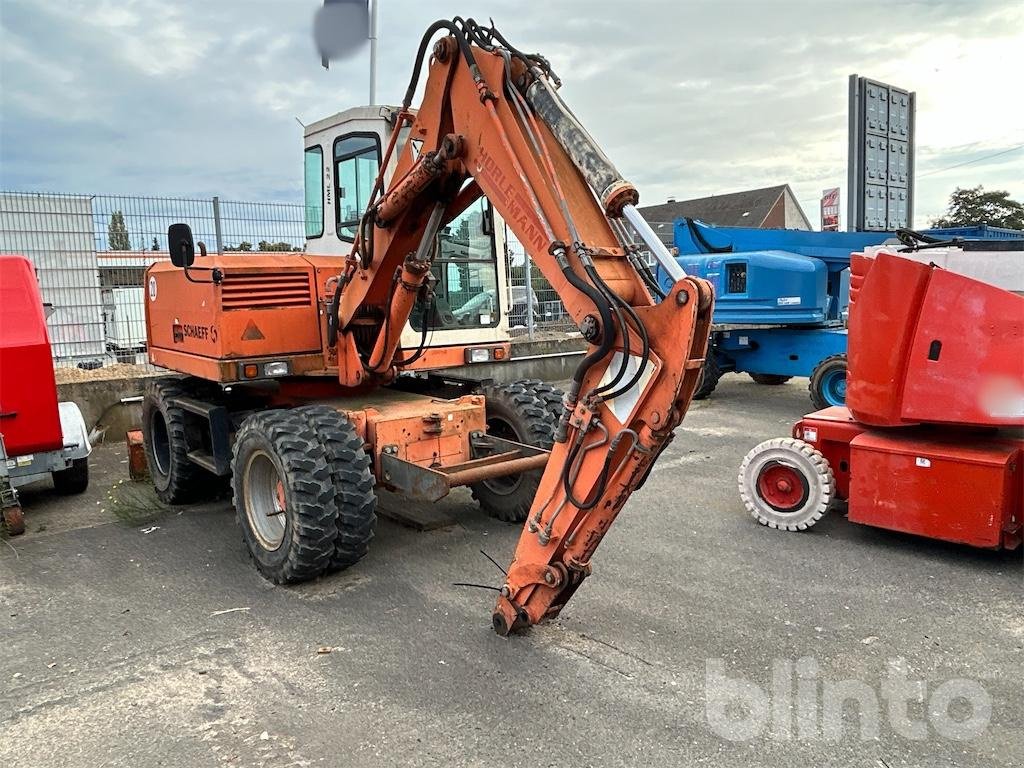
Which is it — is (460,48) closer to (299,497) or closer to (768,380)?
(299,497)

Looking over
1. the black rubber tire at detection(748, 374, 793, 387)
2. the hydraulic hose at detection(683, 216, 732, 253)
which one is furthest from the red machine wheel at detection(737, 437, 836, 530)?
the black rubber tire at detection(748, 374, 793, 387)

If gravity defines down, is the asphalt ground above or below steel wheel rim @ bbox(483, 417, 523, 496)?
below

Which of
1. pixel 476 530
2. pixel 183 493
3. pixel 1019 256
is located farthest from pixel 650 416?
pixel 183 493

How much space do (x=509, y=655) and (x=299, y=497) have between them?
1457 mm

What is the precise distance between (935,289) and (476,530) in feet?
11.1

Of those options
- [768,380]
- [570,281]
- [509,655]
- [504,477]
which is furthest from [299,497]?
[768,380]

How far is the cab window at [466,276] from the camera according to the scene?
5.61 metres

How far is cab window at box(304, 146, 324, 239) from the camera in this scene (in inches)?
240

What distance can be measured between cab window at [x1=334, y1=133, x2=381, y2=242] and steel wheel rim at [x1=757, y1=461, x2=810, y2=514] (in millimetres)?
3543

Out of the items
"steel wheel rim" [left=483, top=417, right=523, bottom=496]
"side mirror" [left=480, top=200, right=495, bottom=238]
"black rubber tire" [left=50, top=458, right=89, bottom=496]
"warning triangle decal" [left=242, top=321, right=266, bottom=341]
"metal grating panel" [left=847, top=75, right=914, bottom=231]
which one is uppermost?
"metal grating panel" [left=847, top=75, right=914, bottom=231]

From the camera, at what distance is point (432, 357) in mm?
5570

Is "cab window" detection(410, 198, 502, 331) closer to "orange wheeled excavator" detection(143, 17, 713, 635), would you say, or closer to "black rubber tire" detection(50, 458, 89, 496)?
"orange wheeled excavator" detection(143, 17, 713, 635)

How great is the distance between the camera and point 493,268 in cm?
588

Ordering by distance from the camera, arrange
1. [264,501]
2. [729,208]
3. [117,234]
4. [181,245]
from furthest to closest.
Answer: [729,208] → [117,234] → [181,245] → [264,501]
